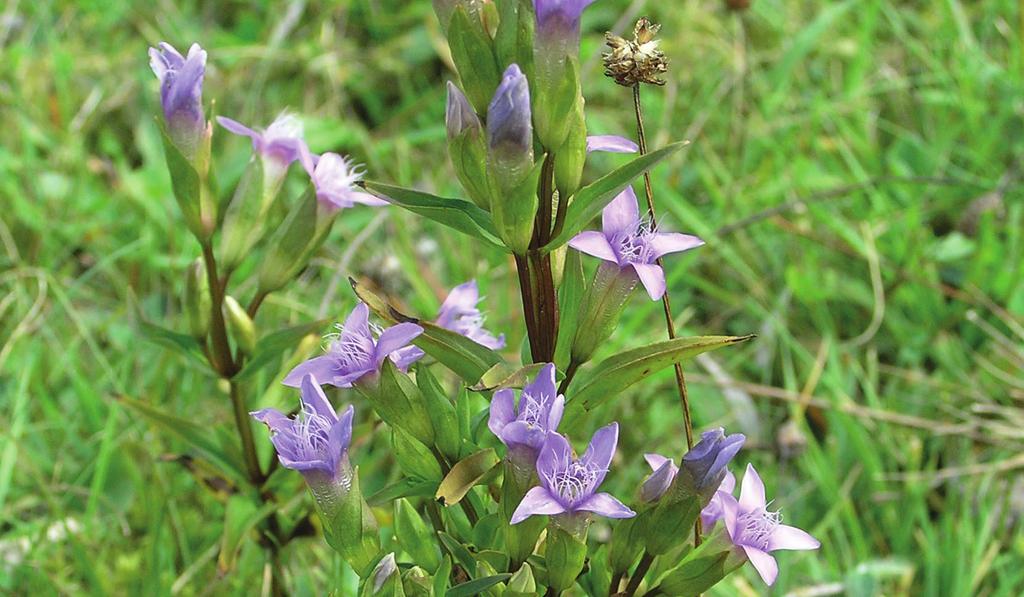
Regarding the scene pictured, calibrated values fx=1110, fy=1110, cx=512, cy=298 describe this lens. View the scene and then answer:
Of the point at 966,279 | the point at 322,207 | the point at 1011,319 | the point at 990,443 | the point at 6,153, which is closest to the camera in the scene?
the point at 322,207

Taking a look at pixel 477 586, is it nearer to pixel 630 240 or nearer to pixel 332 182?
pixel 630 240

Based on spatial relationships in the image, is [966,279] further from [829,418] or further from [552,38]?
[552,38]

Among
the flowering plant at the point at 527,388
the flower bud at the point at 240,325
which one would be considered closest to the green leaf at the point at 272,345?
the flower bud at the point at 240,325

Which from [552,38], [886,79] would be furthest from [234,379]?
[886,79]

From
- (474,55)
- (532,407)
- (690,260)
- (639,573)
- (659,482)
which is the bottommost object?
(690,260)

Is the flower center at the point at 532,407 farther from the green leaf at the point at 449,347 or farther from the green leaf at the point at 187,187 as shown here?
the green leaf at the point at 187,187

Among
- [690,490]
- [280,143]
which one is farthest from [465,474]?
[280,143]
